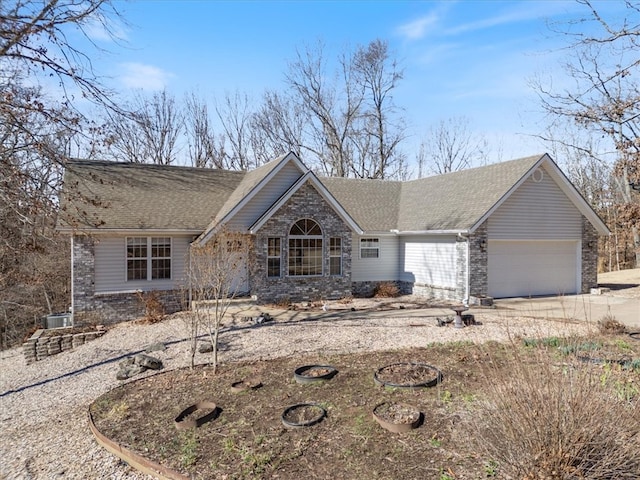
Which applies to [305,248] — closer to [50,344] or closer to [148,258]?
[148,258]

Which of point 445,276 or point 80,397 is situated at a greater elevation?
point 445,276

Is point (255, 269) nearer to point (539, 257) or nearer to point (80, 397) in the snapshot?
point (80, 397)

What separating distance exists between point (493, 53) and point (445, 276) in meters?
8.54

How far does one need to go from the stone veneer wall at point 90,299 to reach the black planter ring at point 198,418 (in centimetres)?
973

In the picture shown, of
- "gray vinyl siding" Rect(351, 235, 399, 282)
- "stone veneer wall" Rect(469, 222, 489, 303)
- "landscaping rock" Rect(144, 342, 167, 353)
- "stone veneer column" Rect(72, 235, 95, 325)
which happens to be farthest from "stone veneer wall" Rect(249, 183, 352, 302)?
"stone veneer column" Rect(72, 235, 95, 325)

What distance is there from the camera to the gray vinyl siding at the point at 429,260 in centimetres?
1780

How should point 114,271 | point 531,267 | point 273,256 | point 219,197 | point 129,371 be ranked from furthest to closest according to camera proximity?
point 531,267
point 219,197
point 273,256
point 114,271
point 129,371

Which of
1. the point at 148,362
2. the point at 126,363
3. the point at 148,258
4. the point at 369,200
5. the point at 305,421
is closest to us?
the point at 305,421

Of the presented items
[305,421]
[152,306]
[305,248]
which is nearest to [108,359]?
[152,306]

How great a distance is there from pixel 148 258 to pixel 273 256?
4.45 meters

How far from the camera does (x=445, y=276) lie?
18.0 m

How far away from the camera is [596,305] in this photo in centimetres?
1622

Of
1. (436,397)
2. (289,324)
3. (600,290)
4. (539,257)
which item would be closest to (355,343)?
(289,324)

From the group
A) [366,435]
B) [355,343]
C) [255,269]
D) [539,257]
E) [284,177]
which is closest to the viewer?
[366,435]
